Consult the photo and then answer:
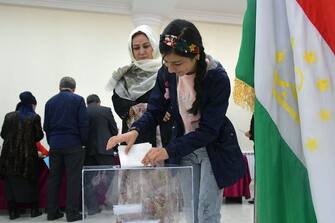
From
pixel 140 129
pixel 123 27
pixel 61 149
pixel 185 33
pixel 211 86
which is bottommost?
pixel 61 149

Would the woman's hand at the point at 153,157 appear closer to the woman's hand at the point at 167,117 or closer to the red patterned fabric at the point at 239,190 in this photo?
the woman's hand at the point at 167,117

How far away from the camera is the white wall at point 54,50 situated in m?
5.56

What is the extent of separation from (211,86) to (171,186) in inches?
14.4

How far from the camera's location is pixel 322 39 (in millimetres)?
761

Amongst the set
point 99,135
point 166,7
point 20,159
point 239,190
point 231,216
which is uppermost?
point 166,7

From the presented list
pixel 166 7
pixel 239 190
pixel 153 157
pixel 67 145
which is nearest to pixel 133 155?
pixel 153 157

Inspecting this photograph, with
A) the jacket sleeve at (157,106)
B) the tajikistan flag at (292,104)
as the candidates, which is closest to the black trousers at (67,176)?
the jacket sleeve at (157,106)

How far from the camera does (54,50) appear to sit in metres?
5.77

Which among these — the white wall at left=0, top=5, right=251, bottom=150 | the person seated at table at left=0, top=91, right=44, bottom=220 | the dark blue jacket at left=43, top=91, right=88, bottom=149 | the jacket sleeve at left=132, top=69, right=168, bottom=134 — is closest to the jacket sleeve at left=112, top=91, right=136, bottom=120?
the jacket sleeve at left=132, top=69, right=168, bottom=134

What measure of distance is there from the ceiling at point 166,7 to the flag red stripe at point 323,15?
4689mm

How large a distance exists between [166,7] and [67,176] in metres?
3.03

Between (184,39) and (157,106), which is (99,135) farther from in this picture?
(184,39)

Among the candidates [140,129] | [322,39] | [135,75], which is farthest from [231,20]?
[322,39]

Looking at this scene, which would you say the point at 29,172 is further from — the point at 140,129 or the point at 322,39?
the point at 322,39
